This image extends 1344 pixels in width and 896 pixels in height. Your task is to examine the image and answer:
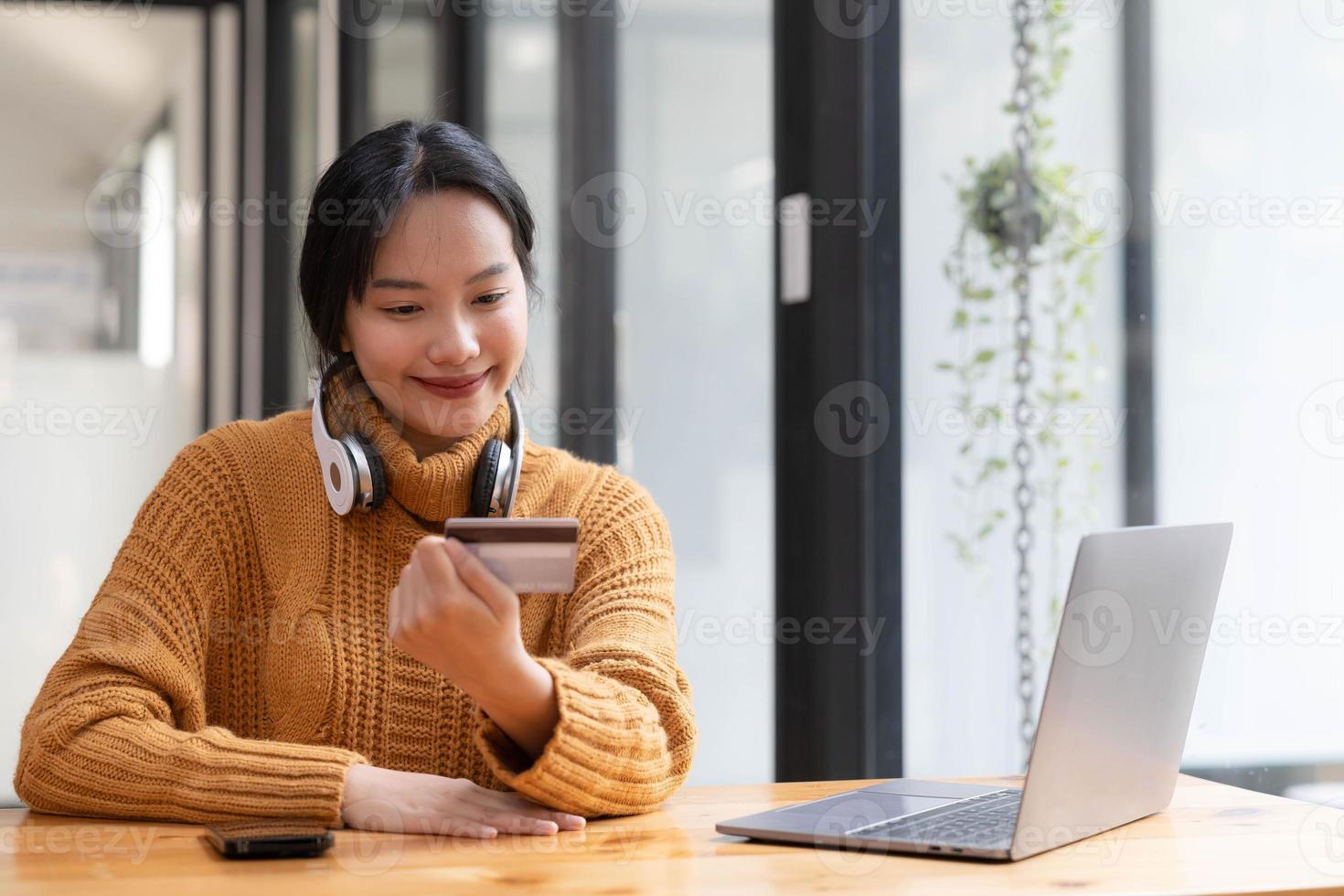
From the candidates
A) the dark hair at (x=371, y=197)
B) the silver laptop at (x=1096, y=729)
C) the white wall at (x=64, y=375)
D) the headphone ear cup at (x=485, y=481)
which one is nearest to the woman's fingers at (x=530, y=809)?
the silver laptop at (x=1096, y=729)

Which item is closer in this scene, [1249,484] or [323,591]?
[323,591]

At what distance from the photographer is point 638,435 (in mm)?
3002

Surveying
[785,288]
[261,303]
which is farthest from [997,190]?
[261,303]

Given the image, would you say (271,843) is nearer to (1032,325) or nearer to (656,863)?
(656,863)

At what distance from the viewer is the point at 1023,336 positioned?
1.96 metres

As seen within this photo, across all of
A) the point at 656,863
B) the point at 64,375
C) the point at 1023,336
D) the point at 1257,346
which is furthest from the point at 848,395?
the point at 64,375

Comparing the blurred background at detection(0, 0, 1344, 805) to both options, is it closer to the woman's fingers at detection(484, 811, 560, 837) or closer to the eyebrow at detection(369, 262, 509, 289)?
the eyebrow at detection(369, 262, 509, 289)

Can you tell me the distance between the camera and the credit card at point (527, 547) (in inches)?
41.3

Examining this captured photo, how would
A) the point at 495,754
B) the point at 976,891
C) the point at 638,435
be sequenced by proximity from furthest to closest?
the point at 638,435
the point at 495,754
the point at 976,891

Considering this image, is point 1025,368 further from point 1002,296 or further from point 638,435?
point 638,435

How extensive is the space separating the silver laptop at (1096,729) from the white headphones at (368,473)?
0.47 meters

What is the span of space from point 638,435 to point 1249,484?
155 cm

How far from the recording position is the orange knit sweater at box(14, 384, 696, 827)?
49.5 inches

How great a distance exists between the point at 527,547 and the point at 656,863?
254mm
